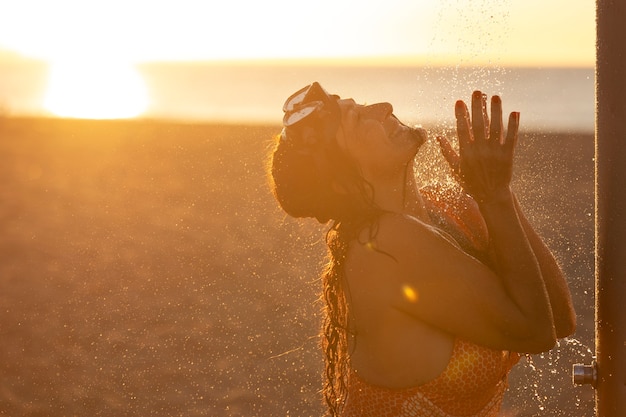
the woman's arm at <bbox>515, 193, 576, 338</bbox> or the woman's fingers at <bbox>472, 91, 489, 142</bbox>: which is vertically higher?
the woman's fingers at <bbox>472, 91, 489, 142</bbox>

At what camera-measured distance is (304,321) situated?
9477 millimetres

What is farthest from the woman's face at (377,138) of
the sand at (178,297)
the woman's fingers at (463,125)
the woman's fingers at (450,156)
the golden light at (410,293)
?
the sand at (178,297)

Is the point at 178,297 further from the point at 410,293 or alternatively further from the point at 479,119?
the point at 479,119

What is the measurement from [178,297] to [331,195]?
22.9 feet

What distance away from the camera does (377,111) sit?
3674 millimetres

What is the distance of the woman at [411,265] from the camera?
10.5 feet

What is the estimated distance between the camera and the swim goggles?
3.66 meters

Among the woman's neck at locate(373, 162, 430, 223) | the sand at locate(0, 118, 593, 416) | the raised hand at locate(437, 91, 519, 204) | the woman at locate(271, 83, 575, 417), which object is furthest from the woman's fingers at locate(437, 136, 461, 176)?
the sand at locate(0, 118, 593, 416)

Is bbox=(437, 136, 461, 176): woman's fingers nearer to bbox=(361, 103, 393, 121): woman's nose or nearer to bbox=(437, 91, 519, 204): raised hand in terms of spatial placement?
bbox=(361, 103, 393, 121): woman's nose

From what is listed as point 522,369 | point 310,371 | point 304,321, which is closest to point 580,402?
point 522,369

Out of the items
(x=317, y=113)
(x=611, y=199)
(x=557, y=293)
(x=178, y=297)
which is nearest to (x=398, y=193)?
(x=317, y=113)

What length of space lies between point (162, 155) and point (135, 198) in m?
9.09

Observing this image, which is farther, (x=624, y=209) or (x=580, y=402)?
(x=580, y=402)

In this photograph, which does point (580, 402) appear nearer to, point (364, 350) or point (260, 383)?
point (260, 383)
